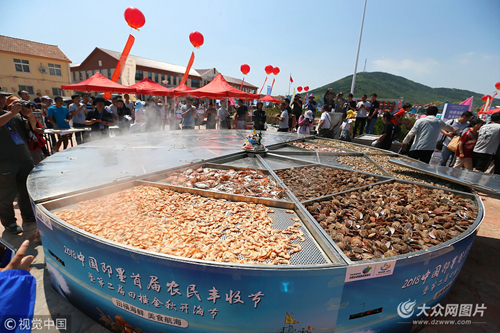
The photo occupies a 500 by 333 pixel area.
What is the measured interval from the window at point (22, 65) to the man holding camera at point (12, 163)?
30459 millimetres

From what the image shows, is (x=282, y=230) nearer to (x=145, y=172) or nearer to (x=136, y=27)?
(x=145, y=172)

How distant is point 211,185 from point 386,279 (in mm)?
2074

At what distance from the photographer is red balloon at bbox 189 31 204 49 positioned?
9044 millimetres

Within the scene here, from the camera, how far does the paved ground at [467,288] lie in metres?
2.24

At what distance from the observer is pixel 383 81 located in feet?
372

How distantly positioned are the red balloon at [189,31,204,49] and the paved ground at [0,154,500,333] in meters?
8.02

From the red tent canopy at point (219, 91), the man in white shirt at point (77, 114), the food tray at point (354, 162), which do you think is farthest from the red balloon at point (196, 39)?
the food tray at point (354, 162)

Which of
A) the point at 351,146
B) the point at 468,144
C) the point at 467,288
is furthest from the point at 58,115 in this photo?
the point at 468,144

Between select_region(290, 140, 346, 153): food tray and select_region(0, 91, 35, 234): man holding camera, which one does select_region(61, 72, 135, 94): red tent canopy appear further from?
select_region(290, 140, 346, 153): food tray

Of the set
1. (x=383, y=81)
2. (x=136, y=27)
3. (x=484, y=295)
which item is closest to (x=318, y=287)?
(x=484, y=295)

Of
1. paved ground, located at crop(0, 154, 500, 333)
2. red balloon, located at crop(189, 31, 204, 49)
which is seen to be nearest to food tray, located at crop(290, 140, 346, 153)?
paved ground, located at crop(0, 154, 500, 333)

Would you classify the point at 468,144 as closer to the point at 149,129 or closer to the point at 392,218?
the point at 392,218

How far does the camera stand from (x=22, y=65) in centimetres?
2383

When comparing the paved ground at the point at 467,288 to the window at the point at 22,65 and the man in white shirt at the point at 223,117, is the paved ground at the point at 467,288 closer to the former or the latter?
the man in white shirt at the point at 223,117
